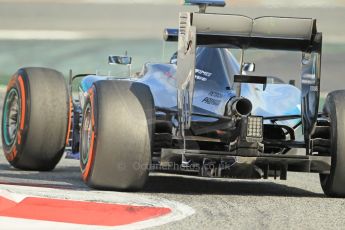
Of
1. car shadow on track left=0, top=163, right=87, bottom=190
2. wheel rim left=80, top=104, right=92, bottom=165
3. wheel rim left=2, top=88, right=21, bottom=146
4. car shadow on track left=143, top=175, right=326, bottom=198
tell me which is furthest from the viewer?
wheel rim left=2, top=88, right=21, bottom=146

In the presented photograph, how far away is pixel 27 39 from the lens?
21578 millimetres

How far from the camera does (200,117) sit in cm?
827

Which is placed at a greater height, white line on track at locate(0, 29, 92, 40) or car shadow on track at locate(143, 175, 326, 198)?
white line on track at locate(0, 29, 92, 40)

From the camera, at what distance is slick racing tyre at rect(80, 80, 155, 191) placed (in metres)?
7.27

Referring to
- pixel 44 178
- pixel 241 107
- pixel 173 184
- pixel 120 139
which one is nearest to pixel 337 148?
pixel 241 107

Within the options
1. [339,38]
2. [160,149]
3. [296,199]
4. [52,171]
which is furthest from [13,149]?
[339,38]

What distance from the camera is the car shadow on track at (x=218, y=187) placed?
8203 mm

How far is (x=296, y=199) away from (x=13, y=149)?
3.27 meters

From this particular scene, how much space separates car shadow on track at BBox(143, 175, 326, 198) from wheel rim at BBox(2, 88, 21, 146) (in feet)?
5.17

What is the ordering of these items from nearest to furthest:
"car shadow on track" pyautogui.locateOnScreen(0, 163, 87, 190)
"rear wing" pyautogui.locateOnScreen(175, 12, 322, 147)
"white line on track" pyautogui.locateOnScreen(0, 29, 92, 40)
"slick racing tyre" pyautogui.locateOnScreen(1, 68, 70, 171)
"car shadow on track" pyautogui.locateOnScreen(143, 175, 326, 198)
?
"rear wing" pyautogui.locateOnScreen(175, 12, 322, 147) → "car shadow on track" pyautogui.locateOnScreen(0, 163, 87, 190) → "car shadow on track" pyautogui.locateOnScreen(143, 175, 326, 198) → "slick racing tyre" pyautogui.locateOnScreen(1, 68, 70, 171) → "white line on track" pyautogui.locateOnScreen(0, 29, 92, 40)

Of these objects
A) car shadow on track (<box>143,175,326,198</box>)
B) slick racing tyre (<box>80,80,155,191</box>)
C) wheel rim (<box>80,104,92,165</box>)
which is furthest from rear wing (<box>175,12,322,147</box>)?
wheel rim (<box>80,104,92,165</box>)

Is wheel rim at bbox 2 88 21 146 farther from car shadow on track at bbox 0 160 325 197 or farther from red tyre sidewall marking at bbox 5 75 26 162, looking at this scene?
car shadow on track at bbox 0 160 325 197

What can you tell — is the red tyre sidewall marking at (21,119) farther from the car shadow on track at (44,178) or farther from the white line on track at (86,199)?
the white line on track at (86,199)

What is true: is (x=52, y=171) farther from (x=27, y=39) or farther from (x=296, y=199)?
(x=27, y=39)
